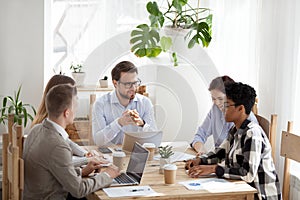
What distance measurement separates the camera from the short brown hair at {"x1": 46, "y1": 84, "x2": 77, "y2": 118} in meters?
2.64

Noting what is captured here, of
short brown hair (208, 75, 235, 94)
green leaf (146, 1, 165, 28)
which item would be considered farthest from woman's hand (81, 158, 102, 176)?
green leaf (146, 1, 165, 28)

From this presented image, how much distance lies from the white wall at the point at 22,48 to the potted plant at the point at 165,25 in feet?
2.80

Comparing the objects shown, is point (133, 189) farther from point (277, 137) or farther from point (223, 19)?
point (223, 19)

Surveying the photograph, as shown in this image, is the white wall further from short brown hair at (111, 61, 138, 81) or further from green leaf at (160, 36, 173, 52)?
green leaf at (160, 36, 173, 52)

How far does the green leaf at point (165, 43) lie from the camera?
302 cm

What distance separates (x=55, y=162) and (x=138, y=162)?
0.44 m

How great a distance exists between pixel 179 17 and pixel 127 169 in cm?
115

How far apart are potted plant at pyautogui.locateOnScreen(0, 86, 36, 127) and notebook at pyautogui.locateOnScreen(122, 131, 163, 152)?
37.9 inches

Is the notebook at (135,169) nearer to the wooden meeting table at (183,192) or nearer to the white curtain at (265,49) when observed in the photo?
the wooden meeting table at (183,192)

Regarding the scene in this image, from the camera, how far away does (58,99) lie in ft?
8.67

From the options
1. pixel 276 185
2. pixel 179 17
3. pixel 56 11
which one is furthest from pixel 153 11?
pixel 276 185

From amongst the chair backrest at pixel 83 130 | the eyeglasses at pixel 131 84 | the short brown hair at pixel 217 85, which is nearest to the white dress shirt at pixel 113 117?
the eyeglasses at pixel 131 84

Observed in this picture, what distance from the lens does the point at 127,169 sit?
9.30 ft

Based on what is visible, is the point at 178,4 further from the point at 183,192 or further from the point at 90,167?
the point at 183,192
